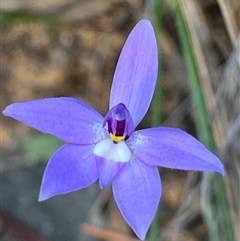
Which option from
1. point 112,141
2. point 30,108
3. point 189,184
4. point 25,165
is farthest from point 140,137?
point 25,165

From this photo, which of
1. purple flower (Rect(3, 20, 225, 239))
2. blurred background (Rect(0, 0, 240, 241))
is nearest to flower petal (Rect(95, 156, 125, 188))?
purple flower (Rect(3, 20, 225, 239))

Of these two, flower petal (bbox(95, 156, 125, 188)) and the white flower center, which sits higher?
the white flower center

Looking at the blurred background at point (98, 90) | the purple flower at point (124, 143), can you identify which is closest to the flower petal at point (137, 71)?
the purple flower at point (124, 143)

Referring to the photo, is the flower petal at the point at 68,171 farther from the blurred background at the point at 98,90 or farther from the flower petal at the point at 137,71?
the blurred background at the point at 98,90

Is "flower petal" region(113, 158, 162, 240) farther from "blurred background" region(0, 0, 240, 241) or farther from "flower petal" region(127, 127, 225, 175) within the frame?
"blurred background" region(0, 0, 240, 241)

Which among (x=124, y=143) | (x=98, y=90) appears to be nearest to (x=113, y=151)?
(x=124, y=143)

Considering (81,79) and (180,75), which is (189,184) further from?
(81,79)

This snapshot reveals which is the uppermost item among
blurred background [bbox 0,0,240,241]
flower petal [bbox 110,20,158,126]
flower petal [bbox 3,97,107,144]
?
flower petal [bbox 110,20,158,126]

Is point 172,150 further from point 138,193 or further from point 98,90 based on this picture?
point 98,90
